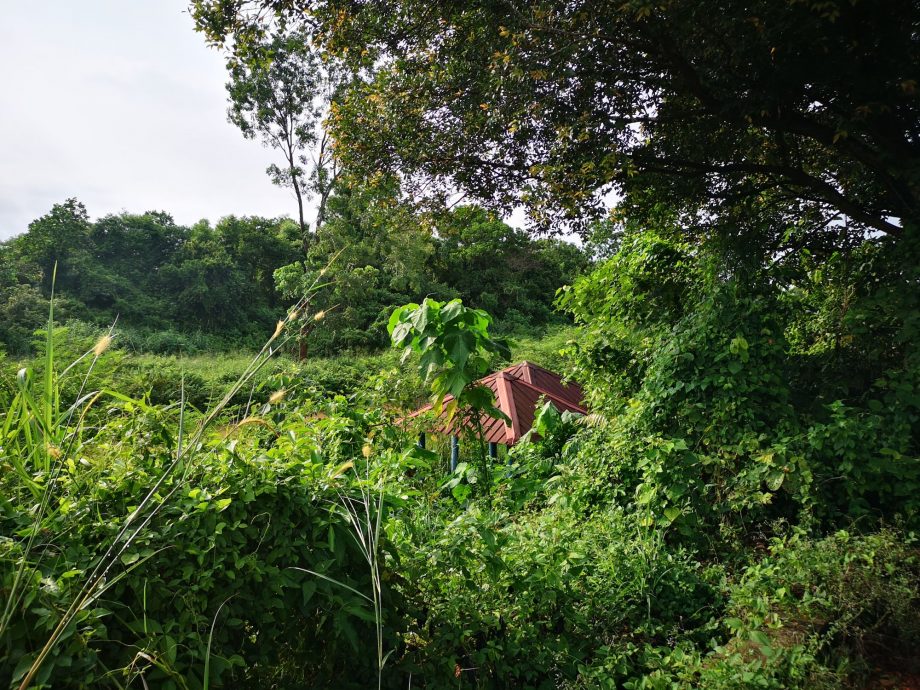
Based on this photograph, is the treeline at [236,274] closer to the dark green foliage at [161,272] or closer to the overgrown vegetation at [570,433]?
the dark green foliage at [161,272]

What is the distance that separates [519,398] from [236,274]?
20.4 metres

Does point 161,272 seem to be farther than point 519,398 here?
Yes

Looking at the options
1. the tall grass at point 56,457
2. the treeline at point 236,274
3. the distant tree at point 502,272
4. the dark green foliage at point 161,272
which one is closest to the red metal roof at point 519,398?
the tall grass at point 56,457

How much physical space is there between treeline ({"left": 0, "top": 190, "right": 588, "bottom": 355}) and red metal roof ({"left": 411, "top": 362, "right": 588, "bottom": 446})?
995 cm

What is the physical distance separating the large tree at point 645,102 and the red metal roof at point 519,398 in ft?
7.94

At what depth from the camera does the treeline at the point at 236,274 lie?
17875mm

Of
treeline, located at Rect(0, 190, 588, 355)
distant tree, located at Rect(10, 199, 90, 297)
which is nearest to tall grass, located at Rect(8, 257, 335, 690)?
treeline, located at Rect(0, 190, 588, 355)

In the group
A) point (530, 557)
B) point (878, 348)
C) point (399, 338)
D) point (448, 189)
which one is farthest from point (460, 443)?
point (878, 348)

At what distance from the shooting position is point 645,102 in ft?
12.1

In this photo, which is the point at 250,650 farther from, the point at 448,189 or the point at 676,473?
the point at 448,189

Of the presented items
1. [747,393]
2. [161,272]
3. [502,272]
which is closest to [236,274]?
[161,272]

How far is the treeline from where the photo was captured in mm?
17875

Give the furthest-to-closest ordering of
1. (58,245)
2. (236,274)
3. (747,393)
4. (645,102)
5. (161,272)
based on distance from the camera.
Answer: (236,274) < (161,272) < (58,245) < (645,102) < (747,393)

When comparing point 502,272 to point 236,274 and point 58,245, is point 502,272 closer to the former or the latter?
point 236,274
